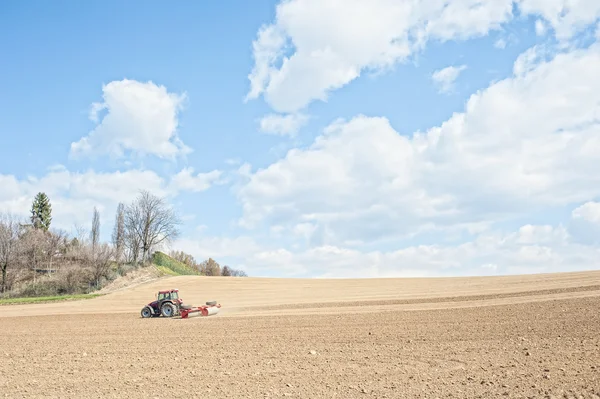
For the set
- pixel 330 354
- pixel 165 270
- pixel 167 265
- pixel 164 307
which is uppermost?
pixel 167 265

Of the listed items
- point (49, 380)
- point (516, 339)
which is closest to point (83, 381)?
point (49, 380)

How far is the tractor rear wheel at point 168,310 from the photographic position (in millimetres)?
31719

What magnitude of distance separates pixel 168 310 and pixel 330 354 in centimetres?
1824

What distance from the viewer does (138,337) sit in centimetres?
2184

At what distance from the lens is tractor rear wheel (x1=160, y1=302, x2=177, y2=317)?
104 feet

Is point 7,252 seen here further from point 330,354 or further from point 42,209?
point 330,354

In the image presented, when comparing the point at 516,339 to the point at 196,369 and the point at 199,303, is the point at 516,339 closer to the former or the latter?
the point at 196,369

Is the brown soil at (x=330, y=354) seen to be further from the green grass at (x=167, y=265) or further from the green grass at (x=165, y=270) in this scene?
the green grass at (x=167, y=265)

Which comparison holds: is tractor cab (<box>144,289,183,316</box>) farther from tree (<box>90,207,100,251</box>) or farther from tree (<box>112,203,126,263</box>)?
tree (<box>90,207,100,251</box>)

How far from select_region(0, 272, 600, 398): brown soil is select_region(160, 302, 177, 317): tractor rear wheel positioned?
6.01ft

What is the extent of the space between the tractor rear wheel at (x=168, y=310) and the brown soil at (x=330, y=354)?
1832 mm

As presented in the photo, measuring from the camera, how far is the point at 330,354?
52.2ft

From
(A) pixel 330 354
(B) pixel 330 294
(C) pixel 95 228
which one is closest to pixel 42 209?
(C) pixel 95 228

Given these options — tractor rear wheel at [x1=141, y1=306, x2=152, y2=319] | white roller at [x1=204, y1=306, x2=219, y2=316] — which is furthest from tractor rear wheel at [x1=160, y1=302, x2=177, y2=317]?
white roller at [x1=204, y1=306, x2=219, y2=316]
